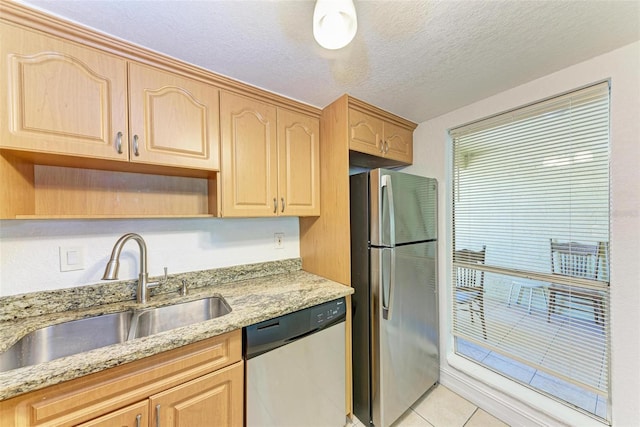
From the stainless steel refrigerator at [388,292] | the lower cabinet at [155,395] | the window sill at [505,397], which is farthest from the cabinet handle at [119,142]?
the window sill at [505,397]

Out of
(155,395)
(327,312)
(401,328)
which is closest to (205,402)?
(155,395)

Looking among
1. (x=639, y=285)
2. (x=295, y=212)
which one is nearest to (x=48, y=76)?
(x=295, y=212)

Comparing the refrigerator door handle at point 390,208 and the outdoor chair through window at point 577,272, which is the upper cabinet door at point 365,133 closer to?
the refrigerator door handle at point 390,208

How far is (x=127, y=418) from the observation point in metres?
0.85

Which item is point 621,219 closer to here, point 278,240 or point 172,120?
point 278,240

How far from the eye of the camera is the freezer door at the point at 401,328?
1.49 m

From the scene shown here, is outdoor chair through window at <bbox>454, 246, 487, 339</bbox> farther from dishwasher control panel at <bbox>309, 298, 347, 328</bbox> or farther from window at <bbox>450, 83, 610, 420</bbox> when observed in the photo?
dishwasher control panel at <bbox>309, 298, 347, 328</bbox>

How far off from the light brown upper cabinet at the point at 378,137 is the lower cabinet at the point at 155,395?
140 centimetres

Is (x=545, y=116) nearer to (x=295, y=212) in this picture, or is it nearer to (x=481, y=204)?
(x=481, y=204)

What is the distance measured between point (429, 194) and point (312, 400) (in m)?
1.59

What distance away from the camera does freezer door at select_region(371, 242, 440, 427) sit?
1.49 metres

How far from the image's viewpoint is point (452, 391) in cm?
185

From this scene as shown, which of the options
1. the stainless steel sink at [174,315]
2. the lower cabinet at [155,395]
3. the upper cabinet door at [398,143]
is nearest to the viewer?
the lower cabinet at [155,395]

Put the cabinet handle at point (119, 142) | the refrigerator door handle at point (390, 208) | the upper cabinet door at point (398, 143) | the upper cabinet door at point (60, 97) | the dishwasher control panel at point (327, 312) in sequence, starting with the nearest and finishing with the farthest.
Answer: the upper cabinet door at point (60, 97) < the cabinet handle at point (119, 142) < the dishwasher control panel at point (327, 312) < the refrigerator door handle at point (390, 208) < the upper cabinet door at point (398, 143)
